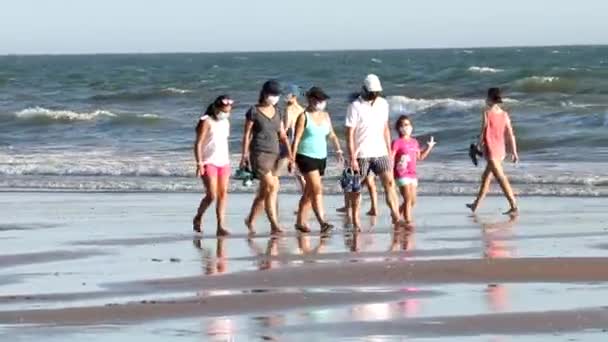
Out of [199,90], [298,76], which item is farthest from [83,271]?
[298,76]

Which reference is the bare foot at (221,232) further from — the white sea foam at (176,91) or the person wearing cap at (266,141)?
the white sea foam at (176,91)

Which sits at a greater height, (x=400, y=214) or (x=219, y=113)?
(x=219, y=113)

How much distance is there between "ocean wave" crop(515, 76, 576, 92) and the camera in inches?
1743

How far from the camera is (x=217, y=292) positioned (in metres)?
10.4

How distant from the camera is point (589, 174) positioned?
20.3 m

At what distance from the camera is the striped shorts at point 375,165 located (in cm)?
1395

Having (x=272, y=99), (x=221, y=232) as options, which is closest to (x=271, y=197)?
(x=221, y=232)

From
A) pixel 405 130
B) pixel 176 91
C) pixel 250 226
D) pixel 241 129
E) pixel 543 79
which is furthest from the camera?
pixel 176 91

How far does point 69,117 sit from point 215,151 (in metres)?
26.2

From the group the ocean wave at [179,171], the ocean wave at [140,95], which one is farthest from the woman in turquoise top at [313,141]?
the ocean wave at [140,95]

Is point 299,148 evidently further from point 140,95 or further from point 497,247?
point 140,95

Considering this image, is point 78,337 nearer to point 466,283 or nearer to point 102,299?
point 102,299

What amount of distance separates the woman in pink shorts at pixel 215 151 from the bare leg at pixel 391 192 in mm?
1349

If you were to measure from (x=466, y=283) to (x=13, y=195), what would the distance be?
9568 mm
